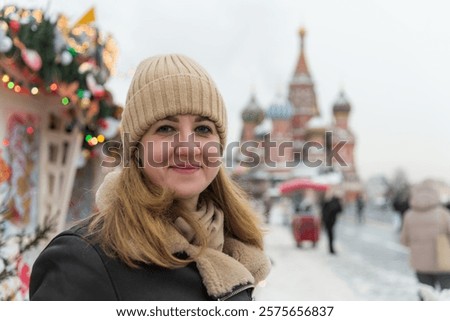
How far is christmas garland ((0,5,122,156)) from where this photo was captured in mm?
4465

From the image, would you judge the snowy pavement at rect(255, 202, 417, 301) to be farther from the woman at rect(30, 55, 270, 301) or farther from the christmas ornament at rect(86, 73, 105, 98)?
the woman at rect(30, 55, 270, 301)

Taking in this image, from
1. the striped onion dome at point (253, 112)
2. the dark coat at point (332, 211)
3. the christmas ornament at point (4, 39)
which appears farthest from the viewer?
the striped onion dome at point (253, 112)

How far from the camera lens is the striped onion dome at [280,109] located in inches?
1555

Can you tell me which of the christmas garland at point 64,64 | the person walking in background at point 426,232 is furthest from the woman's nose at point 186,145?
the person walking in background at point 426,232

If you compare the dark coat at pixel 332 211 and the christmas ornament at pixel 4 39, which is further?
the dark coat at pixel 332 211

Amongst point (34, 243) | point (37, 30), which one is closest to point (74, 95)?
point (37, 30)

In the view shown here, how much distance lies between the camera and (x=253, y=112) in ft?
142

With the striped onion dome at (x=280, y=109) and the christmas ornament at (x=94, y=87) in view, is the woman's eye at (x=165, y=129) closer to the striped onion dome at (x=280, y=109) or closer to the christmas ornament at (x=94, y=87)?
the christmas ornament at (x=94, y=87)

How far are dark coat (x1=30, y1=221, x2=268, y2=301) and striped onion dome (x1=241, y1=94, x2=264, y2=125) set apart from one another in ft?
135

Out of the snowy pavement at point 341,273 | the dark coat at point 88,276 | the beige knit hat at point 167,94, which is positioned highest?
the beige knit hat at point 167,94

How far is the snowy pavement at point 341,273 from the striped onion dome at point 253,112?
27.7 meters

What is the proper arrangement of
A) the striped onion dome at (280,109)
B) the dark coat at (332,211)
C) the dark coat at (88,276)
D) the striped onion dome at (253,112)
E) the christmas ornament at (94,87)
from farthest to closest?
1. the striped onion dome at (253,112)
2. the striped onion dome at (280,109)
3. the dark coat at (332,211)
4. the christmas ornament at (94,87)
5. the dark coat at (88,276)

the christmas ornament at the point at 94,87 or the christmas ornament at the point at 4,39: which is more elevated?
the christmas ornament at the point at 4,39

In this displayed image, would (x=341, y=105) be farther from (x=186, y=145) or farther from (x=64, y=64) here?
(x=186, y=145)
